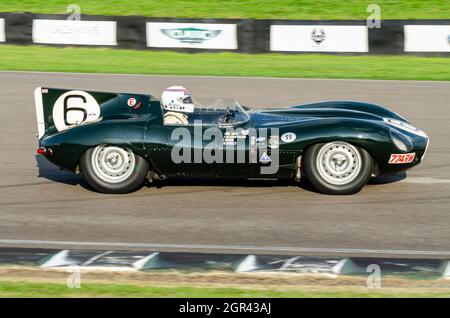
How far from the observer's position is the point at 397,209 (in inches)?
333

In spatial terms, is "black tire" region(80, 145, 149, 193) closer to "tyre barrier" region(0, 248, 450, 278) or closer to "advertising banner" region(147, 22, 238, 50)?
"tyre barrier" region(0, 248, 450, 278)

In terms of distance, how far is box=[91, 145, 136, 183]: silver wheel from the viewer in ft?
29.1

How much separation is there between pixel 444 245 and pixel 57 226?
357 cm

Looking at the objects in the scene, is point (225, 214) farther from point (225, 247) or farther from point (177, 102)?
point (177, 102)

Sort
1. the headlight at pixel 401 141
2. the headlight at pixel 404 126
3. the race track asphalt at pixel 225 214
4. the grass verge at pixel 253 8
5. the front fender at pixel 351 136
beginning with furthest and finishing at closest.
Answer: the grass verge at pixel 253 8
the headlight at pixel 404 126
the headlight at pixel 401 141
the front fender at pixel 351 136
the race track asphalt at pixel 225 214

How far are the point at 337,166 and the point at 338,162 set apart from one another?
0.05 metres

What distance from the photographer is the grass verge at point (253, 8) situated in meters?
26.4

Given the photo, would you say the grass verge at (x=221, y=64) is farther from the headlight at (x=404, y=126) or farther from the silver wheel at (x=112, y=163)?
the silver wheel at (x=112, y=163)

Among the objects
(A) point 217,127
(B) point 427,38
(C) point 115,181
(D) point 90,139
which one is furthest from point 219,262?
(B) point 427,38

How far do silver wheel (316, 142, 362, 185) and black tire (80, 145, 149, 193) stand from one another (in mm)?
1872

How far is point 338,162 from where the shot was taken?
8.75 m

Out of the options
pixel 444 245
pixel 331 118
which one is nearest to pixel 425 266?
pixel 444 245

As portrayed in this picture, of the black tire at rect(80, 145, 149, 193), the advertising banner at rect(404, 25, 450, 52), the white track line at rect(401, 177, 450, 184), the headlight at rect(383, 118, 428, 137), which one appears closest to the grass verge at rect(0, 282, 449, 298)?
the black tire at rect(80, 145, 149, 193)

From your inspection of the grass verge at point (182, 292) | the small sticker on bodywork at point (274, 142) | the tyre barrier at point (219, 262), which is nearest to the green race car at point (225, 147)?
the small sticker on bodywork at point (274, 142)
